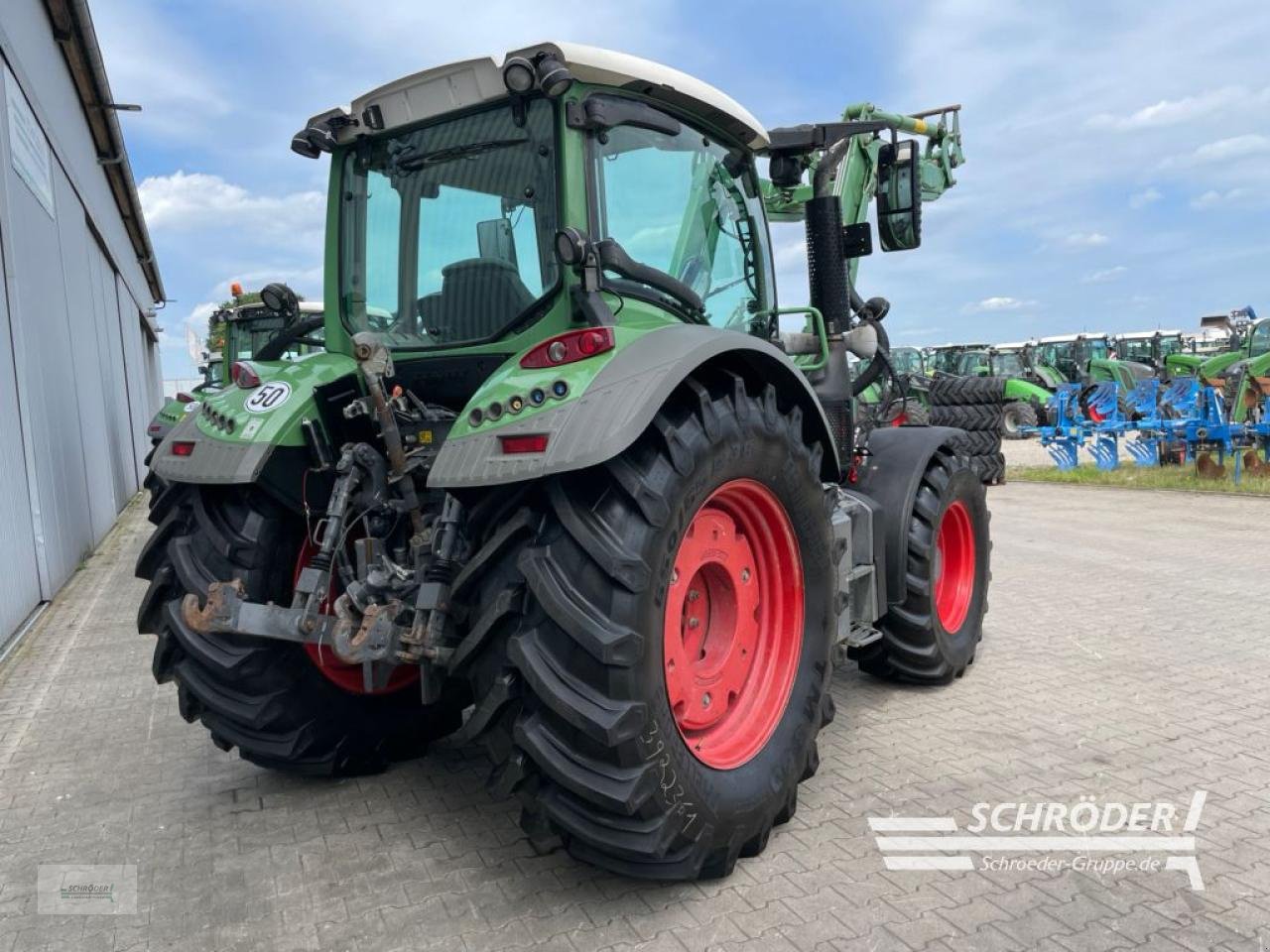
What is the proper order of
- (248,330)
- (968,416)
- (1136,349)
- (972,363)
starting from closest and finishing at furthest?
(968,416) < (248,330) < (972,363) < (1136,349)

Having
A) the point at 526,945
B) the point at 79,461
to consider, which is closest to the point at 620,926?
the point at 526,945

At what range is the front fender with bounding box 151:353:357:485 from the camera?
303cm

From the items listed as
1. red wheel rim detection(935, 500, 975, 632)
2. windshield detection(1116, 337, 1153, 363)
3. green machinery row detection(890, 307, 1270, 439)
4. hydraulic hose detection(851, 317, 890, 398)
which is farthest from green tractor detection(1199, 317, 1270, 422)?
windshield detection(1116, 337, 1153, 363)

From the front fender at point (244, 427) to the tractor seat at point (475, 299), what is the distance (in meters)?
0.40

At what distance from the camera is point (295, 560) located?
11.0ft

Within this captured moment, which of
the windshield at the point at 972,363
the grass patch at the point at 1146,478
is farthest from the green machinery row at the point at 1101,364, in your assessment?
the grass patch at the point at 1146,478

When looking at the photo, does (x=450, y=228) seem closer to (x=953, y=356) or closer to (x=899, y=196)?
(x=899, y=196)

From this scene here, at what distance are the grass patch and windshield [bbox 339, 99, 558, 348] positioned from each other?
472 inches

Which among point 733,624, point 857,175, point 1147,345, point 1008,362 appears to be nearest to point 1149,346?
point 1147,345

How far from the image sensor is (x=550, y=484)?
2477mm

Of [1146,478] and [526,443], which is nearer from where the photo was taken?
[526,443]

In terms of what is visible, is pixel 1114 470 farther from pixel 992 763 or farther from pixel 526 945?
pixel 526 945

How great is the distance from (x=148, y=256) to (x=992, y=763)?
25.5m

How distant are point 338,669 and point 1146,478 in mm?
13304
